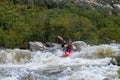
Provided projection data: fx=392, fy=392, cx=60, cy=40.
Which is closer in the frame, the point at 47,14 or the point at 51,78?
the point at 51,78

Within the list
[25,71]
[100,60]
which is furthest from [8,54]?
[100,60]

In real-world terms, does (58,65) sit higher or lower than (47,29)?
higher

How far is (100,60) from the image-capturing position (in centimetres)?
1862

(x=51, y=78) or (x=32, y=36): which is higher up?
(x=51, y=78)

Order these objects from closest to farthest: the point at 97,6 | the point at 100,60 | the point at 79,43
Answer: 1. the point at 100,60
2. the point at 79,43
3. the point at 97,6

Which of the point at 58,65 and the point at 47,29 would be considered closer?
the point at 58,65

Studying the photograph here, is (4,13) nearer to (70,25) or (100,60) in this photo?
(70,25)

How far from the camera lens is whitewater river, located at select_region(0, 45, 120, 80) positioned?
50.8 feet

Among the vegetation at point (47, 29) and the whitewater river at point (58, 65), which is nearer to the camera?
the whitewater river at point (58, 65)

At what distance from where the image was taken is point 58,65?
1764 cm

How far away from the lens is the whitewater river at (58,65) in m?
15.5

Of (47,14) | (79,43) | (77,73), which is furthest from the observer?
(47,14)

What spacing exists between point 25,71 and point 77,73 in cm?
230

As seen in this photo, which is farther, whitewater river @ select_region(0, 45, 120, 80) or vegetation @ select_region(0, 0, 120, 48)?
vegetation @ select_region(0, 0, 120, 48)
